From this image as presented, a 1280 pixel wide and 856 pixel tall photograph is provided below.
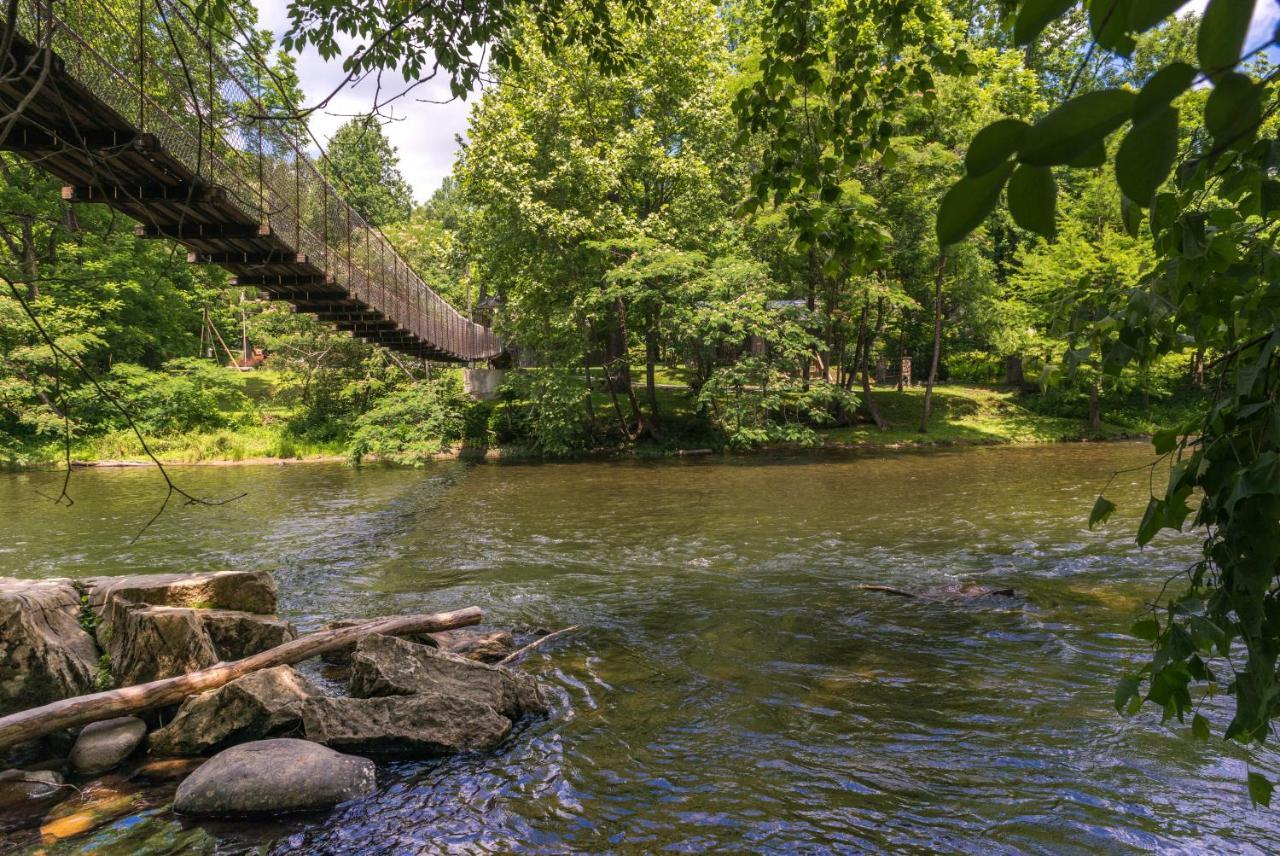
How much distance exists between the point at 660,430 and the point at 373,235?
12.2m

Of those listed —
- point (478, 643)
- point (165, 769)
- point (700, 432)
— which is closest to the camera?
point (165, 769)

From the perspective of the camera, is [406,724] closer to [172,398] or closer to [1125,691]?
[1125,691]

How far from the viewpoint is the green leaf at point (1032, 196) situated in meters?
0.61

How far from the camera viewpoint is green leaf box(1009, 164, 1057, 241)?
605mm

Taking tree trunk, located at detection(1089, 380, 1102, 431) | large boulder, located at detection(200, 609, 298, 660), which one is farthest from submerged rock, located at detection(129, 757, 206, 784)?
tree trunk, located at detection(1089, 380, 1102, 431)

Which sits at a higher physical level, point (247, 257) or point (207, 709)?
point (247, 257)

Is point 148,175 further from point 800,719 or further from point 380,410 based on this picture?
point 380,410

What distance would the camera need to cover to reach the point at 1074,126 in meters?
0.55

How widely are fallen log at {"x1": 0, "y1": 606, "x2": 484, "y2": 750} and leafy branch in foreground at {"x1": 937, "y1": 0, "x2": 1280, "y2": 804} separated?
5539mm

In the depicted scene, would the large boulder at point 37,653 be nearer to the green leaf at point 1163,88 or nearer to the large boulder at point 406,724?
the large boulder at point 406,724

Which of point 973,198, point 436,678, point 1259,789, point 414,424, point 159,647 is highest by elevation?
point 973,198

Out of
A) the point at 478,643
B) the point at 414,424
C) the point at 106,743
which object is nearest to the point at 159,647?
the point at 106,743

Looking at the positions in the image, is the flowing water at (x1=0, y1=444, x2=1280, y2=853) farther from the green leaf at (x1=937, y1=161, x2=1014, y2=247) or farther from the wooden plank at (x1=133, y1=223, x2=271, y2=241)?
the wooden plank at (x1=133, y1=223, x2=271, y2=241)

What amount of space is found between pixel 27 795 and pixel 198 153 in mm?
3763
